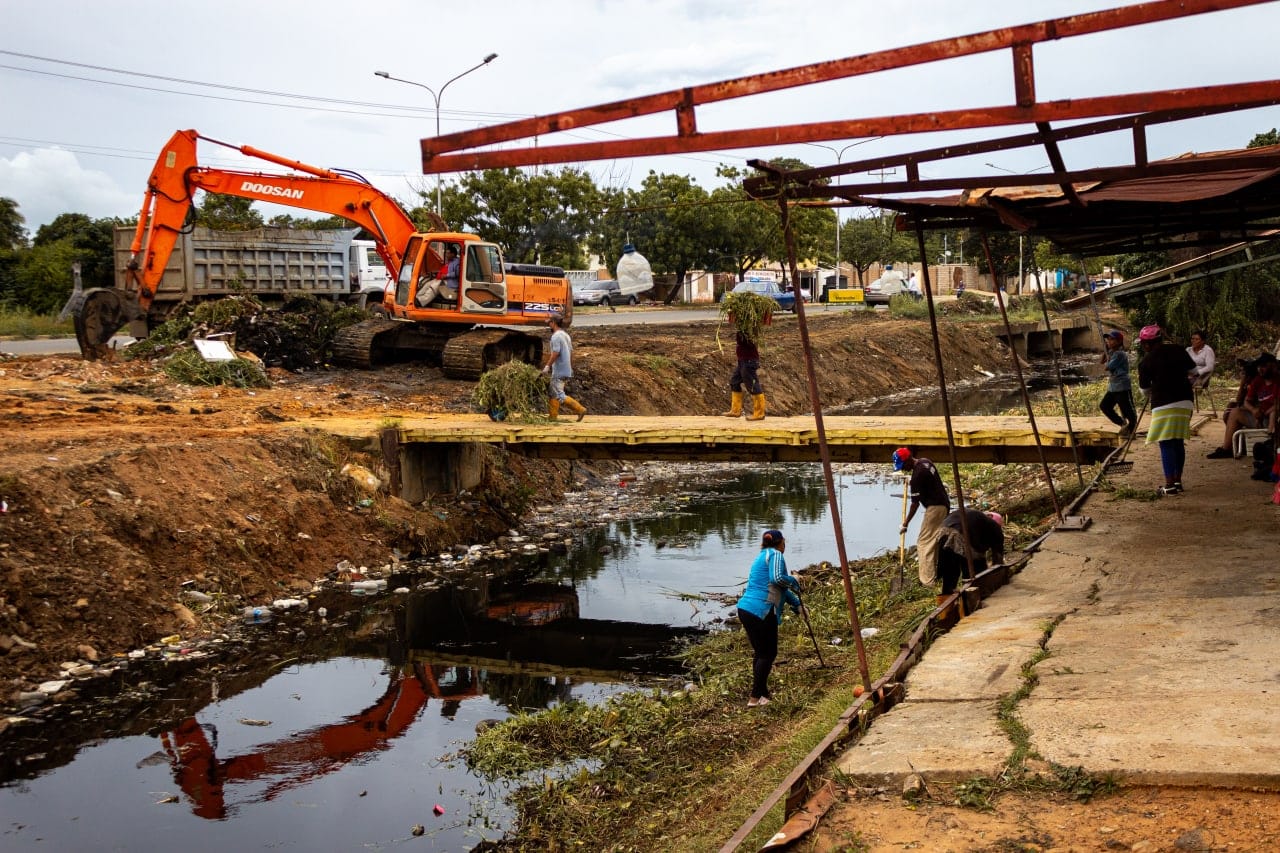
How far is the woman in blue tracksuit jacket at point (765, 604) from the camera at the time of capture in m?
8.12

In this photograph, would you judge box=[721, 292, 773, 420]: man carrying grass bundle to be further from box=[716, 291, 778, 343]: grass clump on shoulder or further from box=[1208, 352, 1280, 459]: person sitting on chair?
box=[1208, 352, 1280, 459]: person sitting on chair

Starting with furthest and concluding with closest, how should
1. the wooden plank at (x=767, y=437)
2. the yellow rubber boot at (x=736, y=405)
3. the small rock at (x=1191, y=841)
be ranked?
the yellow rubber boot at (x=736, y=405)
the wooden plank at (x=767, y=437)
the small rock at (x=1191, y=841)

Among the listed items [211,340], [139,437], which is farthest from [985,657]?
[211,340]

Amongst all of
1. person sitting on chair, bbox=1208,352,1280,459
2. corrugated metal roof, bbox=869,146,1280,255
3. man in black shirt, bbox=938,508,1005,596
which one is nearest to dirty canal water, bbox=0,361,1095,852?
man in black shirt, bbox=938,508,1005,596

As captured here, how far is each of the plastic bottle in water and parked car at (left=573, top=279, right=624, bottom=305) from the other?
118 ft

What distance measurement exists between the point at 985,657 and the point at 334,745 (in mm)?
4689

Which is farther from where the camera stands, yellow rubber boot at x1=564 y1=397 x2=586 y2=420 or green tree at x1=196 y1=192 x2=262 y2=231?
green tree at x1=196 y1=192 x2=262 y2=231

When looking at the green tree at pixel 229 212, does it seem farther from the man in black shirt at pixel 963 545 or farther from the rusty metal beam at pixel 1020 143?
the rusty metal beam at pixel 1020 143

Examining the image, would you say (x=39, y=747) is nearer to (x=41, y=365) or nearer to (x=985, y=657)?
(x=985, y=657)

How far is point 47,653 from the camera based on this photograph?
953 cm

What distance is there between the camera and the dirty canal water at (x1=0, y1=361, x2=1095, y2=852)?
7199 mm

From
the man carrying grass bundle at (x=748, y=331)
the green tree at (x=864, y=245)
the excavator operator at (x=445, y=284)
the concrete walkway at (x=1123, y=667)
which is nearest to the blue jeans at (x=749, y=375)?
the man carrying grass bundle at (x=748, y=331)

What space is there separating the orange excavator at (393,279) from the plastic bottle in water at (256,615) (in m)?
8.68

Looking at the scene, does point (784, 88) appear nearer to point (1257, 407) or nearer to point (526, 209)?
point (1257, 407)
